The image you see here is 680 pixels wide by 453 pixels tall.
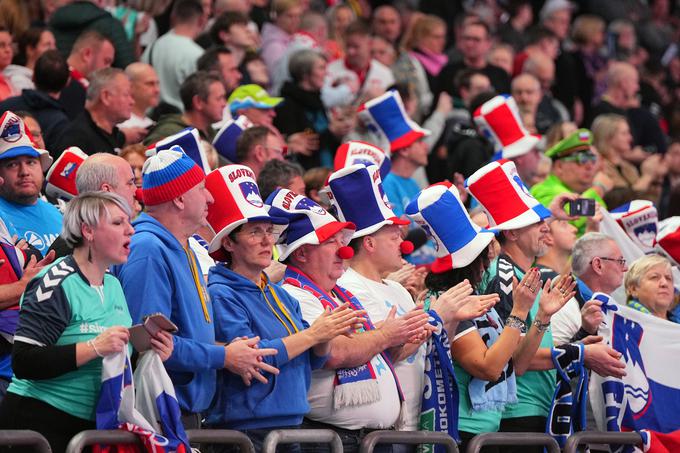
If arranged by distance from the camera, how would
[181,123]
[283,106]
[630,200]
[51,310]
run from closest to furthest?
[51,310] → [181,123] → [630,200] → [283,106]

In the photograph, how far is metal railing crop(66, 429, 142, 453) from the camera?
4961mm

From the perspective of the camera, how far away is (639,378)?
7578 millimetres

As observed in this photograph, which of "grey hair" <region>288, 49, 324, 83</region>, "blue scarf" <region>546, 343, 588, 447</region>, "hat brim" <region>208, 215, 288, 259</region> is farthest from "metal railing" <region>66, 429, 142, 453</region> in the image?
"grey hair" <region>288, 49, 324, 83</region>

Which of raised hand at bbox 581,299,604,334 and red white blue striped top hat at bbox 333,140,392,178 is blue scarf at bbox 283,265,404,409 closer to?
raised hand at bbox 581,299,604,334

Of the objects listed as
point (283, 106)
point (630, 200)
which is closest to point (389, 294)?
point (630, 200)

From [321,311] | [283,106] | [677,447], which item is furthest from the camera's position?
[283,106]

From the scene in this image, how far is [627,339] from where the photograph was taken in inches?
299

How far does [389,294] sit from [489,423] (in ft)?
2.79

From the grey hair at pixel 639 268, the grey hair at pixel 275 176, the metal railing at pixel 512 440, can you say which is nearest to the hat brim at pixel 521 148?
the grey hair at pixel 639 268

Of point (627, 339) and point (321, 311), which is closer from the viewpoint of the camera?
point (321, 311)

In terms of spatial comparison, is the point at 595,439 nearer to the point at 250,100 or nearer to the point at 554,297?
the point at 554,297

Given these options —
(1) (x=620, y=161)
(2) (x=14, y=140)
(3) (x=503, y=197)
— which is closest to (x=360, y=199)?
(3) (x=503, y=197)

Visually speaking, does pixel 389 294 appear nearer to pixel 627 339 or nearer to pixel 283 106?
pixel 627 339

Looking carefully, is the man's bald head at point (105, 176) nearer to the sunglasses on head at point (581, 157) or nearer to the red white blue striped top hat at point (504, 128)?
the red white blue striped top hat at point (504, 128)
